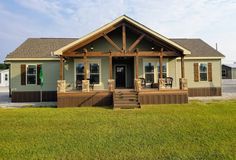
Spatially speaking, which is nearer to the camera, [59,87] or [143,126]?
[143,126]

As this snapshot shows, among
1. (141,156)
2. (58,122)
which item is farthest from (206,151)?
(58,122)

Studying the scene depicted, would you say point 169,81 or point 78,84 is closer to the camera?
point 78,84

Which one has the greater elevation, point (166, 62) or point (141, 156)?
point (166, 62)

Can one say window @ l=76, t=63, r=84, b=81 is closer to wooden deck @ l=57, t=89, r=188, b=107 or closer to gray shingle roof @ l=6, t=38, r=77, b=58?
gray shingle roof @ l=6, t=38, r=77, b=58

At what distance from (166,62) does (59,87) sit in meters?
8.45

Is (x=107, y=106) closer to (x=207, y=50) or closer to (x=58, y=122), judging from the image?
(x=58, y=122)

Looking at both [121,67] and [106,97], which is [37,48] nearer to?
[121,67]

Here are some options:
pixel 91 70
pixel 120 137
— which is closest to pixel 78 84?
pixel 91 70

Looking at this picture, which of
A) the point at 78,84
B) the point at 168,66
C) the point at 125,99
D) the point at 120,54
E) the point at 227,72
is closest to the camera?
the point at 125,99

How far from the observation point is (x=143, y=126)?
8.13 metres

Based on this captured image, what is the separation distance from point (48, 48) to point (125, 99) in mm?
9039

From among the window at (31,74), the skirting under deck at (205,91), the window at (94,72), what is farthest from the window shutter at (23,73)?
the skirting under deck at (205,91)

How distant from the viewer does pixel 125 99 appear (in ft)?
45.0

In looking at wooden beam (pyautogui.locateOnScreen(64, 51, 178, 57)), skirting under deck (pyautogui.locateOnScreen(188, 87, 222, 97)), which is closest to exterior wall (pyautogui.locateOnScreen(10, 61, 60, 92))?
wooden beam (pyautogui.locateOnScreen(64, 51, 178, 57))
